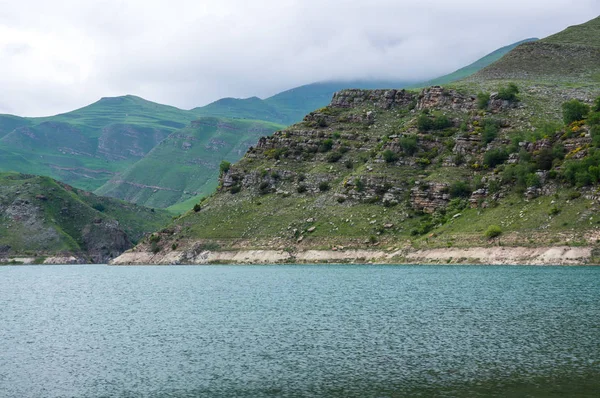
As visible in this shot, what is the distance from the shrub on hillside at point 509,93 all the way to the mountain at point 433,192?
10.9 inches

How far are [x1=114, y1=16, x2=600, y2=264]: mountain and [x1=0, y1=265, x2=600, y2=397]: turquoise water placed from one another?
110 ft

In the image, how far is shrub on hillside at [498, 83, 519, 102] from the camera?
180750mm

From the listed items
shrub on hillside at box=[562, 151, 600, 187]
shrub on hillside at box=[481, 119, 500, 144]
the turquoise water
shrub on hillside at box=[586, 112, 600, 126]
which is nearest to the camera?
the turquoise water

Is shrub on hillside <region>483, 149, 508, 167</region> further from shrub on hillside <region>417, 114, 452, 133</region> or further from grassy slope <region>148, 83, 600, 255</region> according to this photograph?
shrub on hillside <region>417, 114, 452, 133</region>

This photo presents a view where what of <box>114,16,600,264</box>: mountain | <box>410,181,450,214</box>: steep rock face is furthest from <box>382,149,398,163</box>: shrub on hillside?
<box>410,181,450,214</box>: steep rock face

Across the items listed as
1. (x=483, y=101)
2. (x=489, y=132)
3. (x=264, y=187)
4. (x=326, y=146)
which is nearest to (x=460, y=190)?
(x=489, y=132)

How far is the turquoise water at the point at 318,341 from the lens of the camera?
39250 mm

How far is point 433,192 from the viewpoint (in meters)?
161

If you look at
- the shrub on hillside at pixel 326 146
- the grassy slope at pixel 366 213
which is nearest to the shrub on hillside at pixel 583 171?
the grassy slope at pixel 366 213

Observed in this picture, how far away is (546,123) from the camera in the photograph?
167375 millimetres

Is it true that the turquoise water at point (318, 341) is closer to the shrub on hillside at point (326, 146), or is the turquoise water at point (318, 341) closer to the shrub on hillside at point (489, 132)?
the shrub on hillside at point (489, 132)

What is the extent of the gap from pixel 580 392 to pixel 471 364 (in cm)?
862

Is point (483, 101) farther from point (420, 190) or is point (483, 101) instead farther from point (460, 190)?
point (420, 190)

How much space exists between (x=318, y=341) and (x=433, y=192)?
113548mm
